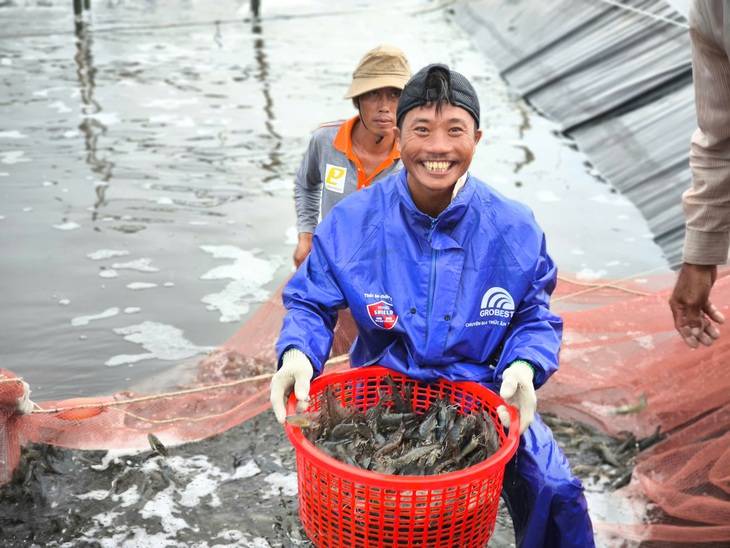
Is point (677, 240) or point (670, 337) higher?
point (670, 337)

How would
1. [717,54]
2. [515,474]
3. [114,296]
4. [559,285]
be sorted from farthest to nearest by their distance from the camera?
[114,296] < [559,285] < [717,54] < [515,474]

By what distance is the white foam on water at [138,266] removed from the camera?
6.88m

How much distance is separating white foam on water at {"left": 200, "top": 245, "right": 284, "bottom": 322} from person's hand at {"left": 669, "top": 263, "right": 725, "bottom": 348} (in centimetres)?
365

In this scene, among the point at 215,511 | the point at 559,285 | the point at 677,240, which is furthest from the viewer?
the point at 677,240

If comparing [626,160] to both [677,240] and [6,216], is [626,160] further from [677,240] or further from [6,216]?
[6,216]

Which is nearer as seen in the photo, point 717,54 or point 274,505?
point 717,54

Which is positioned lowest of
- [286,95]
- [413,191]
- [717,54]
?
[286,95]

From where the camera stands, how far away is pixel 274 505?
3910mm

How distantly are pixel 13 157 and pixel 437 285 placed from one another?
8.24 m

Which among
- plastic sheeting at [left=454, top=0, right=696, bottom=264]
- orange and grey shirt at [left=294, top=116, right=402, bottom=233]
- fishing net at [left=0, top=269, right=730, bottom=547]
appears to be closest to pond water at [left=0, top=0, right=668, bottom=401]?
plastic sheeting at [left=454, top=0, right=696, bottom=264]

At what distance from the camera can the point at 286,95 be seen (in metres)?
13.4

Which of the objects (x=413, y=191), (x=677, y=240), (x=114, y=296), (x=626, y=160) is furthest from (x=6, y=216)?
(x=626, y=160)

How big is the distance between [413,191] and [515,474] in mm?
1125

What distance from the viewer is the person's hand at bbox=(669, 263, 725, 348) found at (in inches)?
137
